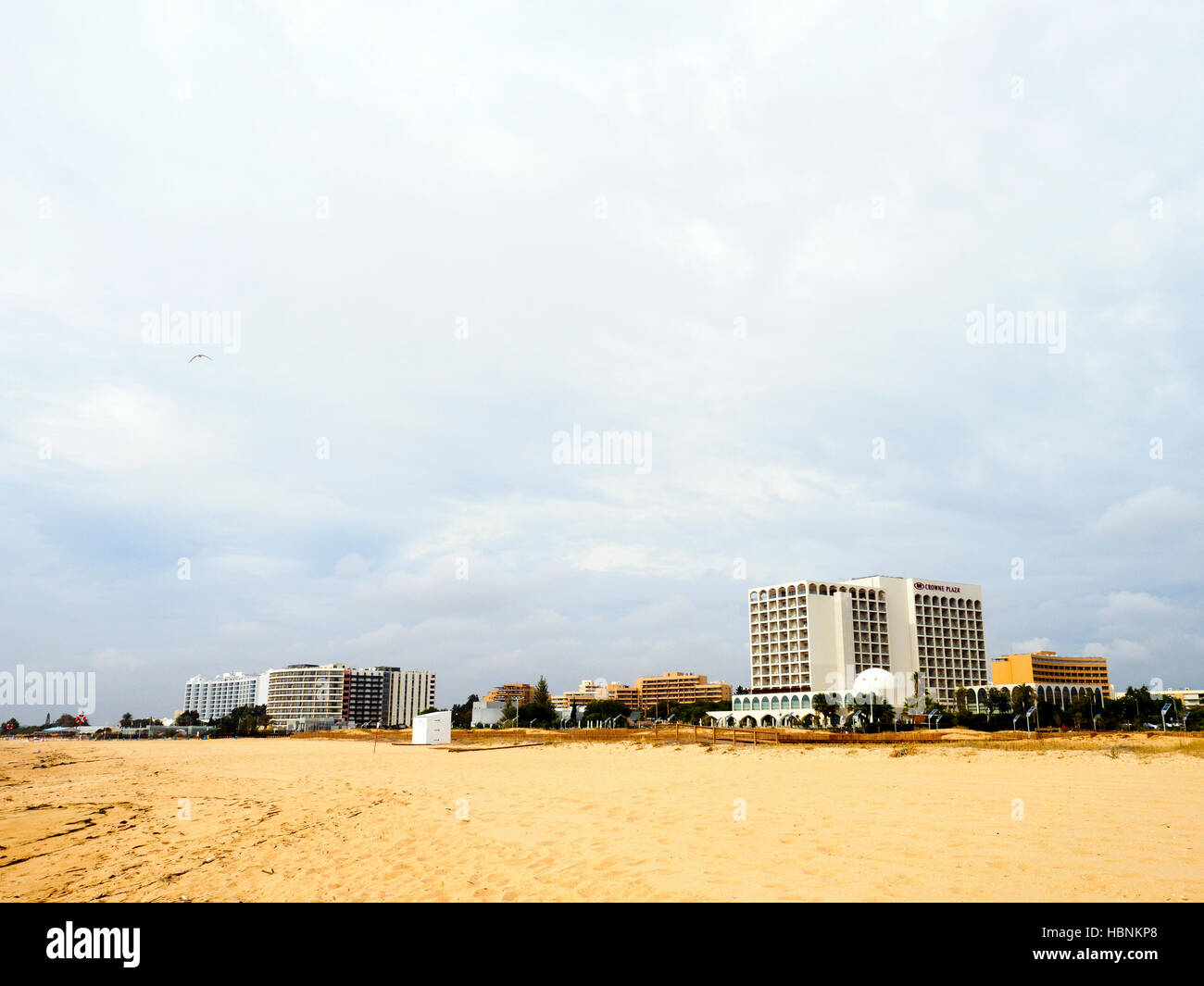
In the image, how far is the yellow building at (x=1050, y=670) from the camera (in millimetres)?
175250

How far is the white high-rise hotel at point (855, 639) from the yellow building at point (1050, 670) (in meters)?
22.5

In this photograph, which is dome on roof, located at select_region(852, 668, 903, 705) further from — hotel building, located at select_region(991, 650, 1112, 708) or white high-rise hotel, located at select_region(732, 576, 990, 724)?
hotel building, located at select_region(991, 650, 1112, 708)

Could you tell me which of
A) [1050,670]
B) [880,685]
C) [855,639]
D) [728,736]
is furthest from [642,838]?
[1050,670]

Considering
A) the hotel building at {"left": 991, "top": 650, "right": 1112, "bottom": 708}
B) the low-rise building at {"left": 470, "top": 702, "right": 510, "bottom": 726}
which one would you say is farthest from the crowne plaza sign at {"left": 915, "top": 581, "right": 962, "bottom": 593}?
the low-rise building at {"left": 470, "top": 702, "right": 510, "bottom": 726}

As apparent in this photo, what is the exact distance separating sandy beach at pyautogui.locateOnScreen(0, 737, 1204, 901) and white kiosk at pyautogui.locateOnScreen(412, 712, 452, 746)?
135 feet

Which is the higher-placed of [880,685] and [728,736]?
[728,736]

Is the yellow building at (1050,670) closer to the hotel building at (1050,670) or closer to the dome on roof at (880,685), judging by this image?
the hotel building at (1050,670)

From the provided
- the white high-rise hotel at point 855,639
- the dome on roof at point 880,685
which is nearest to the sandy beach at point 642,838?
the dome on roof at point 880,685

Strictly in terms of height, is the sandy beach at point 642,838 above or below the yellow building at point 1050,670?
above

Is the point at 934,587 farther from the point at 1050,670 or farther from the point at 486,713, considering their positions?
the point at 486,713

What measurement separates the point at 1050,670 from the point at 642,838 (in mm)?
209325

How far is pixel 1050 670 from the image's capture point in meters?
182
